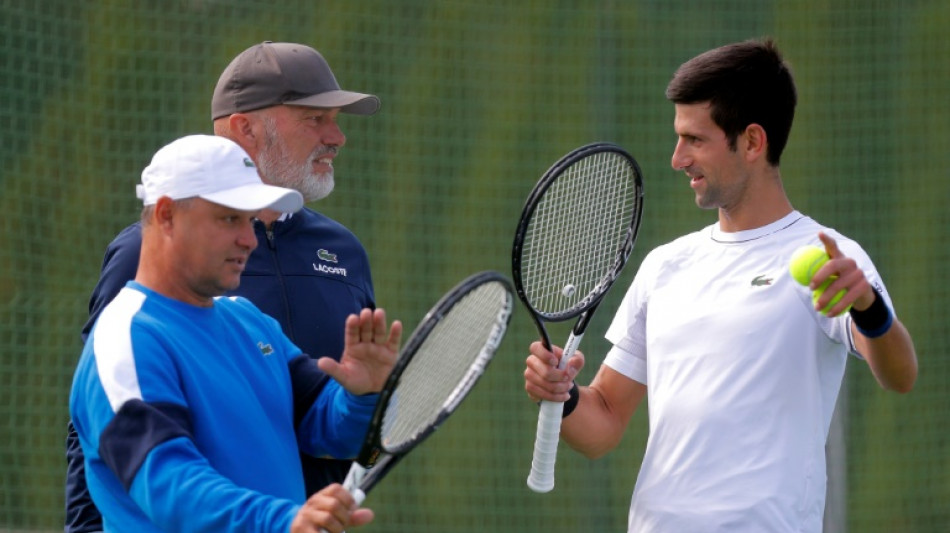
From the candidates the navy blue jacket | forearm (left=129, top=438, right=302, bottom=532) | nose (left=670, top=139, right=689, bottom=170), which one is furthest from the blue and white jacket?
nose (left=670, top=139, right=689, bottom=170)

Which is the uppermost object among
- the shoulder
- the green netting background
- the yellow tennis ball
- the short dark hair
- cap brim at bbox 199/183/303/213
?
the short dark hair

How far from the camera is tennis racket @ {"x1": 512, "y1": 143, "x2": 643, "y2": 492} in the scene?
335 centimetres

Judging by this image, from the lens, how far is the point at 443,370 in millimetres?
2664

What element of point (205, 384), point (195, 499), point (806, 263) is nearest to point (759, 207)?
point (806, 263)

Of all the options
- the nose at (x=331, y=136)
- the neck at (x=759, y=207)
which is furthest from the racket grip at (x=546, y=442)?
the nose at (x=331, y=136)

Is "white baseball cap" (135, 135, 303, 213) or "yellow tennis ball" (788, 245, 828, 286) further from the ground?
"white baseball cap" (135, 135, 303, 213)

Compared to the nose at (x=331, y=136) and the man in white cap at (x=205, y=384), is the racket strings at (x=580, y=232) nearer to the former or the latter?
the nose at (x=331, y=136)

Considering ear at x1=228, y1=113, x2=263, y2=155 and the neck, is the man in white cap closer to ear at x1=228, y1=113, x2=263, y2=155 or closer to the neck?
ear at x1=228, y1=113, x2=263, y2=155

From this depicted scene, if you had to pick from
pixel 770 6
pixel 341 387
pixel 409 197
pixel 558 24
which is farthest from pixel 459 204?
pixel 341 387

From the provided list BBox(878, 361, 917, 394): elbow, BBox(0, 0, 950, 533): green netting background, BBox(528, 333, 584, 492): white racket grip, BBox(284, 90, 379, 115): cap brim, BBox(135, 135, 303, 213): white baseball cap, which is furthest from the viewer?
BBox(0, 0, 950, 533): green netting background

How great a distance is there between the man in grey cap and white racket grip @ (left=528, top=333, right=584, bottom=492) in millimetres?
426

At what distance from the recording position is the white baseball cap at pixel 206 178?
2598 mm

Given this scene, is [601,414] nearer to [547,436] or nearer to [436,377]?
[547,436]

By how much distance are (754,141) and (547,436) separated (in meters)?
0.76
